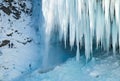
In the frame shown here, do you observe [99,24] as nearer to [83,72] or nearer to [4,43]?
[83,72]

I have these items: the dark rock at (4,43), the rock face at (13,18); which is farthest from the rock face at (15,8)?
the dark rock at (4,43)

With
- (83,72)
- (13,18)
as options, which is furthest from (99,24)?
(13,18)

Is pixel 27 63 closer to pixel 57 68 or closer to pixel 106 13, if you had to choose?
pixel 57 68

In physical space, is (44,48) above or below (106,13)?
below

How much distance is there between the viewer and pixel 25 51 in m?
9.45

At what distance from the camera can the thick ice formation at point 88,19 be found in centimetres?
739

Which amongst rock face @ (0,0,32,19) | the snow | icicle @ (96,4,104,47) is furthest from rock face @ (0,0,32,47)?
icicle @ (96,4,104,47)

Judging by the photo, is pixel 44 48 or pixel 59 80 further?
pixel 44 48

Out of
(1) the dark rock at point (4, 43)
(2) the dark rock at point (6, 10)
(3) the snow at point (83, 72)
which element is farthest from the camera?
(2) the dark rock at point (6, 10)

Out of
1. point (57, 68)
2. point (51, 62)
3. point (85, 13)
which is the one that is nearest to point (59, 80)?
point (57, 68)

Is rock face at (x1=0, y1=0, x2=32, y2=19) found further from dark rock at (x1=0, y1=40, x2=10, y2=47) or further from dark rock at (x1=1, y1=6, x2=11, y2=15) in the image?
dark rock at (x1=0, y1=40, x2=10, y2=47)

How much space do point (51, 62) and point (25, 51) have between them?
0.88m

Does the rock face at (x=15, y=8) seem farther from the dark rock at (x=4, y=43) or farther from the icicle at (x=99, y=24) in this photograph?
the icicle at (x=99, y=24)

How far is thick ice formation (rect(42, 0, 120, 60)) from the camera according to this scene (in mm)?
7391
